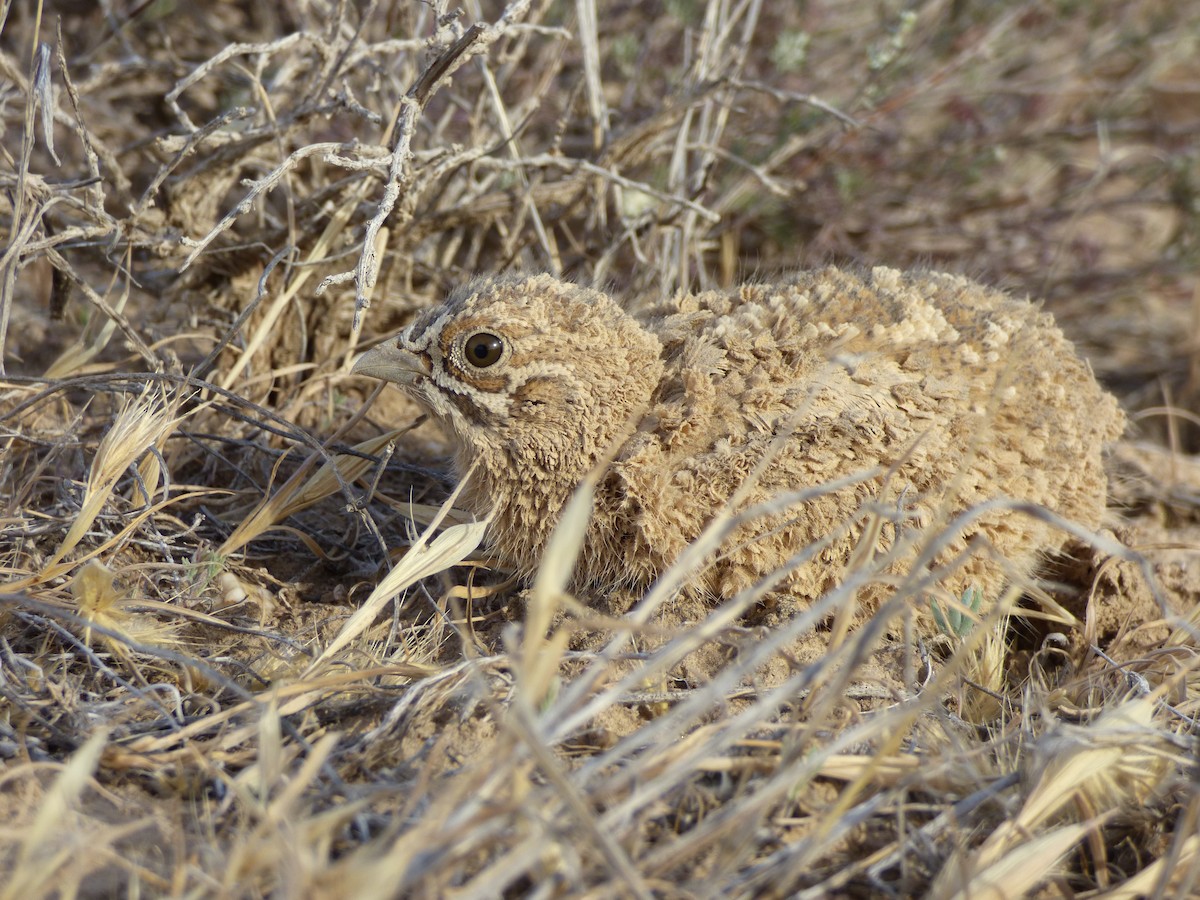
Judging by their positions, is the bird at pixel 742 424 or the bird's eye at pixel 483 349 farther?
the bird's eye at pixel 483 349

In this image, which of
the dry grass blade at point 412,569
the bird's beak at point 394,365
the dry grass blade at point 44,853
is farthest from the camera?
the bird's beak at point 394,365

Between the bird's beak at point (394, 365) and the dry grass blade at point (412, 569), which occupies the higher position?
the bird's beak at point (394, 365)

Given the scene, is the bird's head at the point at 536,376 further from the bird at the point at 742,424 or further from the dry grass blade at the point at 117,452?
the dry grass blade at the point at 117,452

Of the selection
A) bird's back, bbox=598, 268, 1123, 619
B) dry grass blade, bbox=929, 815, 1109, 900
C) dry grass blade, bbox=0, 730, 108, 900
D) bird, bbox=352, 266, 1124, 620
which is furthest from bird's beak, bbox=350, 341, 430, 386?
dry grass blade, bbox=929, 815, 1109, 900

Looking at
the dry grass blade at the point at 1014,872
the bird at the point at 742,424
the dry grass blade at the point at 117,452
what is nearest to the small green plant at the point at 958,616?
the bird at the point at 742,424

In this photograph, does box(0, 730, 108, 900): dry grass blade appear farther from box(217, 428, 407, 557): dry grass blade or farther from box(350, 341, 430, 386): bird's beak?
box(350, 341, 430, 386): bird's beak

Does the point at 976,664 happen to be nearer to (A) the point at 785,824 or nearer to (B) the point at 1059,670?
(B) the point at 1059,670

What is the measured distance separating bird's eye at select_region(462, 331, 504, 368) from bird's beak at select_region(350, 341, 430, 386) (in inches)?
7.2

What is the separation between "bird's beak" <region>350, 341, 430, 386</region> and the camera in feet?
11.1

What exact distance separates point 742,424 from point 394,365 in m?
1.16

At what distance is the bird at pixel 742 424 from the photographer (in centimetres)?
314

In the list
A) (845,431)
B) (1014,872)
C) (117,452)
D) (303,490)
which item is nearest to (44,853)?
(117,452)

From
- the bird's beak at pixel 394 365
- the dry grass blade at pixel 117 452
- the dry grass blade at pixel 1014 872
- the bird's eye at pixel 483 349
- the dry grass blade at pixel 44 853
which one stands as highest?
the bird's eye at pixel 483 349

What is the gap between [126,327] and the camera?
3.61 m
